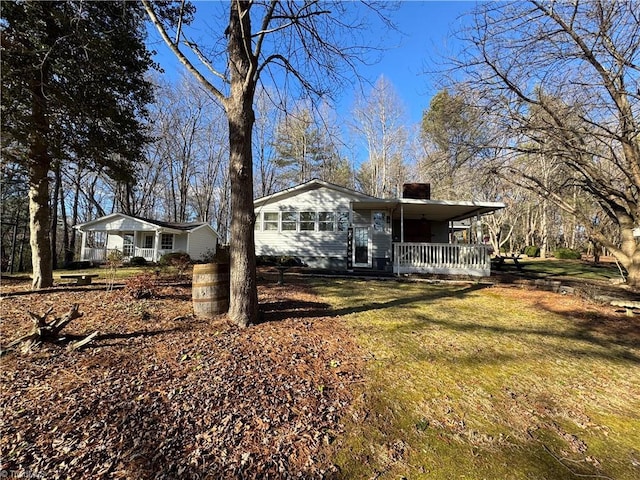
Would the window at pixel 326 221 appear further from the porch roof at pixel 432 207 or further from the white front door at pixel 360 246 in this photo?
the porch roof at pixel 432 207

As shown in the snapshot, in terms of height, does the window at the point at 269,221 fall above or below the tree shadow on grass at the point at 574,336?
above

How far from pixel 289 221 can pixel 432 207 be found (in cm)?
746

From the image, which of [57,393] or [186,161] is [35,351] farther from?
[186,161]

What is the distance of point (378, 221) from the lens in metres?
15.2

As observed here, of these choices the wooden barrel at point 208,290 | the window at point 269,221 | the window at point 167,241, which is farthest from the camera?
the window at point 167,241

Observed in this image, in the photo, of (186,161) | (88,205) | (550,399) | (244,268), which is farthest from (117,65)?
(88,205)

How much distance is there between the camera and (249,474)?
214 cm

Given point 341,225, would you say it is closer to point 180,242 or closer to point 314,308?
point 314,308

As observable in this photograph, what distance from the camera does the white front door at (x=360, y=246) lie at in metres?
15.3

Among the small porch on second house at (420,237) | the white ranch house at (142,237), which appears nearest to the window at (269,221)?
the small porch on second house at (420,237)

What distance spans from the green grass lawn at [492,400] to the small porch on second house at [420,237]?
608cm

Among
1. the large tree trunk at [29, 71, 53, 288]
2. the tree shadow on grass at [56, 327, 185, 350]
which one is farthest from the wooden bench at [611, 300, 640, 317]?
the large tree trunk at [29, 71, 53, 288]

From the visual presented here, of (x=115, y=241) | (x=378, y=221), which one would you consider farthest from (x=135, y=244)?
(x=378, y=221)

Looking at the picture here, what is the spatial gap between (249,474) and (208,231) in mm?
25305
